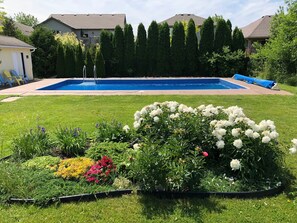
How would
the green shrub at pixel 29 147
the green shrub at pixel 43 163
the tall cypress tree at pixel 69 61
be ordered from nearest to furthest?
the green shrub at pixel 43 163
the green shrub at pixel 29 147
the tall cypress tree at pixel 69 61

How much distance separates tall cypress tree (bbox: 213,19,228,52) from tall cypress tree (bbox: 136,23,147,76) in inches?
208

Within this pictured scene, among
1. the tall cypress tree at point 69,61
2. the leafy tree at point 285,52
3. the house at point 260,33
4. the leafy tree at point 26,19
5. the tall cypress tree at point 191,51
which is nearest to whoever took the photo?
the leafy tree at point 285,52

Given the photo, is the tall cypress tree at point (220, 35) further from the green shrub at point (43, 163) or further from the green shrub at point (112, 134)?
the green shrub at point (43, 163)

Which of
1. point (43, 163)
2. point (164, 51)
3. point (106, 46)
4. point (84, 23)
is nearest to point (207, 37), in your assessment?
point (164, 51)

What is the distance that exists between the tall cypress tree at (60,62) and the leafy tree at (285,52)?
45.3 ft

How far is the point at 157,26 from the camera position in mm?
18766

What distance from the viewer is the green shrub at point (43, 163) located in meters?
3.41

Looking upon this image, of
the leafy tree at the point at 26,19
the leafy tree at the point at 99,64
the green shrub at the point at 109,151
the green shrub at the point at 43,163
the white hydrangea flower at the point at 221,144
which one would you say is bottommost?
the green shrub at the point at 43,163

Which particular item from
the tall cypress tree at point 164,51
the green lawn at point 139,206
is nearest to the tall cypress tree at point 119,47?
the tall cypress tree at point 164,51

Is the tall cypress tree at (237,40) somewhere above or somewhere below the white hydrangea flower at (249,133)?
above

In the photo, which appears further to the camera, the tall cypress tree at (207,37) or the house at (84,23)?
the house at (84,23)

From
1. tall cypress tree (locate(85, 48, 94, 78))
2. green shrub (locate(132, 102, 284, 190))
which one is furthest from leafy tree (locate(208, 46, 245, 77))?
green shrub (locate(132, 102, 284, 190))

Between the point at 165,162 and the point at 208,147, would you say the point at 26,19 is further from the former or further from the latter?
the point at 165,162

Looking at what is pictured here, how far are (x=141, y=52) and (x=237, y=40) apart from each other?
7.16 metres
